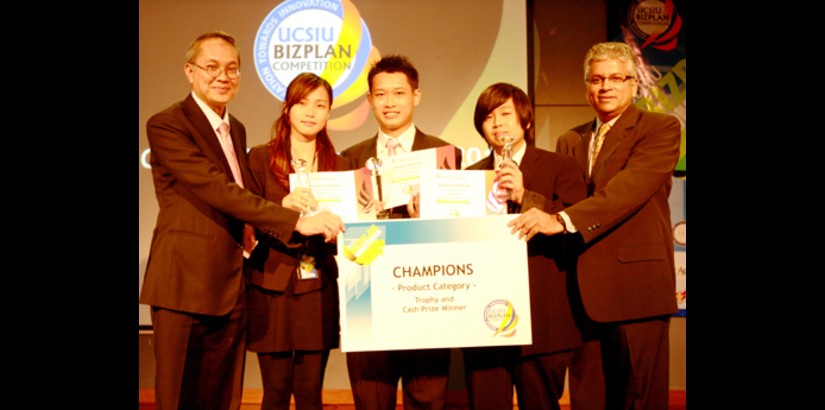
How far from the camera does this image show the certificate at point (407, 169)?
8.17 ft

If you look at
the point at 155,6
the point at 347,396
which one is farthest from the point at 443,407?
the point at 155,6

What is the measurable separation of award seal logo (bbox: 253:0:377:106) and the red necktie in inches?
61.4

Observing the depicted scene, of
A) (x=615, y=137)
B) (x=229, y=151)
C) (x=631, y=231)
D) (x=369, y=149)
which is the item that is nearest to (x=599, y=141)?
Answer: (x=615, y=137)

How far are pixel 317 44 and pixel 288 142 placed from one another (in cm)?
170

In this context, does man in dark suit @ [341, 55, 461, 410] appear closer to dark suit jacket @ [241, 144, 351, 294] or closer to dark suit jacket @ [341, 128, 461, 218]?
dark suit jacket @ [341, 128, 461, 218]

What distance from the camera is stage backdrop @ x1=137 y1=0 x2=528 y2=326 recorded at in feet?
13.8

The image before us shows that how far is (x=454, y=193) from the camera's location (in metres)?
2.40

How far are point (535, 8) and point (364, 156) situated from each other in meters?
2.19

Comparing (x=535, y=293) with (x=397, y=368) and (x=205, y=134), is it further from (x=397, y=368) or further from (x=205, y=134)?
(x=205, y=134)

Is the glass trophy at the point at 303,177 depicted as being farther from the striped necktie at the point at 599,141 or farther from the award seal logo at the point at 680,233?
the award seal logo at the point at 680,233

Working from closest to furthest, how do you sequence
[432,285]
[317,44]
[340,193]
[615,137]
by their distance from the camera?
[432,285] < [340,193] < [615,137] < [317,44]

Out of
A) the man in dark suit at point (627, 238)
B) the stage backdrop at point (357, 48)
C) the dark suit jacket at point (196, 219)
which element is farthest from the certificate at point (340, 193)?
the stage backdrop at point (357, 48)

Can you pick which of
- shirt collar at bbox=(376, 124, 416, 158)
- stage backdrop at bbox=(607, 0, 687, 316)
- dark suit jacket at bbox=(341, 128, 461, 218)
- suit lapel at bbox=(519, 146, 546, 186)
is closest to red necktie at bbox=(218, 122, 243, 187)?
dark suit jacket at bbox=(341, 128, 461, 218)

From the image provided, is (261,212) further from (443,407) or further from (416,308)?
(443,407)
